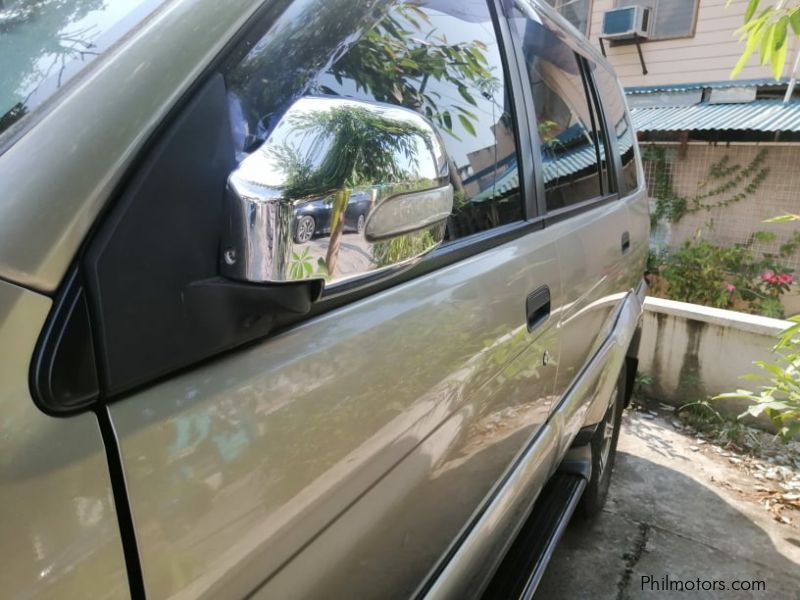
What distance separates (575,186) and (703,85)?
686cm

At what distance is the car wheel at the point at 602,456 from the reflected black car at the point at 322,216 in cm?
220

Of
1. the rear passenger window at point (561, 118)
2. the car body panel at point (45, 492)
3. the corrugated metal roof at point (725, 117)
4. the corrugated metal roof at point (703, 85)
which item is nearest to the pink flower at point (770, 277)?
the corrugated metal roof at point (725, 117)

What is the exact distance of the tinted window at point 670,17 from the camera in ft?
25.8

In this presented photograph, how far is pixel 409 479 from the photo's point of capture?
105 cm

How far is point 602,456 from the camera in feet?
9.41

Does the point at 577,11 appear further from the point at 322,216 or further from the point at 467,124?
the point at 322,216

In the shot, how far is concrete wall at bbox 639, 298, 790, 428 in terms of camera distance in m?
3.88

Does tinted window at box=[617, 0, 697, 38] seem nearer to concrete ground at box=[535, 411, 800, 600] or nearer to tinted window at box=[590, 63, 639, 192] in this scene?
tinted window at box=[590, 63, 639, 192]

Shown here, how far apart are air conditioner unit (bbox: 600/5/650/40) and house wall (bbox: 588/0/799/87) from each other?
0.30m

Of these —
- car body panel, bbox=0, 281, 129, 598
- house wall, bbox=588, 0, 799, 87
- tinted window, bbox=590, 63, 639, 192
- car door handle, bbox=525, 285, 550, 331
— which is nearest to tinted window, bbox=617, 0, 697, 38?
house wall, bbox=588, 0, 799, 87

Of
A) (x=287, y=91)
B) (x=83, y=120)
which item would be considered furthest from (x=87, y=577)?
(x=287, y=91)

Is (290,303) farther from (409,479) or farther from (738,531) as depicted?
(738,531)

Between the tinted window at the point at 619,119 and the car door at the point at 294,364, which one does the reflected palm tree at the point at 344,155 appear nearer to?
the car door at the point at 294,364

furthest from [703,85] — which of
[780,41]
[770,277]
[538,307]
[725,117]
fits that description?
[538,307]
